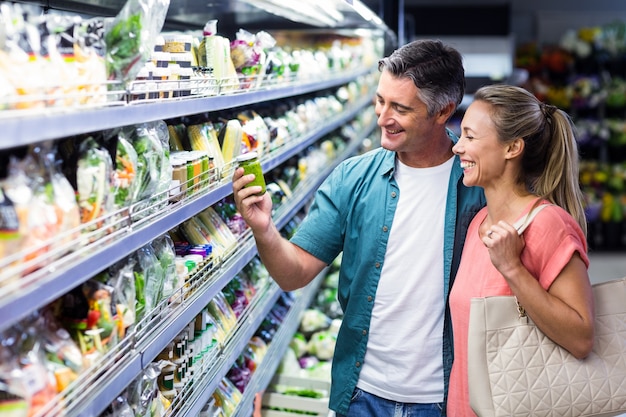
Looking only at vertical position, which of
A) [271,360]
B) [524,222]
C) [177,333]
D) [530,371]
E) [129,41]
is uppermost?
[129,41]

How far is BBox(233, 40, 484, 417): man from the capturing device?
7.55ft

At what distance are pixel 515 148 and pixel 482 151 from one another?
3.5 inches

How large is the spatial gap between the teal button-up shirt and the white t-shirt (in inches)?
0.9

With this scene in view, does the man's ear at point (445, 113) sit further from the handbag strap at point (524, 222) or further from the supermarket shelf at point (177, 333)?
the supermarket shelf at point (177, 333)

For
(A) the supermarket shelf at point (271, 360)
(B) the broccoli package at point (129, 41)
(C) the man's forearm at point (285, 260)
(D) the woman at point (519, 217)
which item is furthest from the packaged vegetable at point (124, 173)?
(A) the supermarket shelf at point (271, 360)

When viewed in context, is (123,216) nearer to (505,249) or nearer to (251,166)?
(251,166)

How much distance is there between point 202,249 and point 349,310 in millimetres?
490

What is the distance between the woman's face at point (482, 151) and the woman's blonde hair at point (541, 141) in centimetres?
2

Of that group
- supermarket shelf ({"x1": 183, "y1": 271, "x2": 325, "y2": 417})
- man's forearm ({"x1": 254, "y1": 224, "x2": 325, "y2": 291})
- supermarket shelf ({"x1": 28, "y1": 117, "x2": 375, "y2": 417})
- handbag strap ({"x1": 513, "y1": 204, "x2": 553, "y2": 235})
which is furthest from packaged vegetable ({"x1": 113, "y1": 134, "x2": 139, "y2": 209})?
handbag strap ({"x1": 513, "y1": 204, "x2": 553, "y2": 235})

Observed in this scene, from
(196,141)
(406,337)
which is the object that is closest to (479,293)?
(406,337)

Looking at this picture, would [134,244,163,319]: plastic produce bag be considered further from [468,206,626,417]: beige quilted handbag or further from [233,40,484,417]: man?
[468,206,626,417]: beige quilted handbag

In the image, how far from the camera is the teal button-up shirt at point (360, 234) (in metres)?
2.35

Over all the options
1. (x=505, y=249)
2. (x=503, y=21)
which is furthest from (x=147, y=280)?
(x=503, y=21)

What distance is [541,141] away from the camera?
215cm
